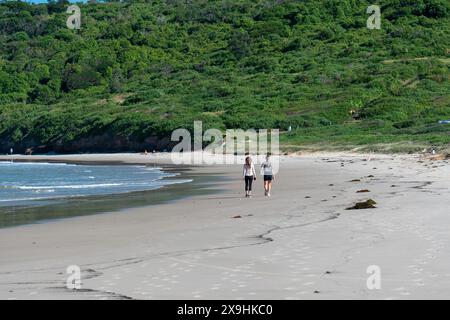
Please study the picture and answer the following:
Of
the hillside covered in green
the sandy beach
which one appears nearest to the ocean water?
the sandy beach

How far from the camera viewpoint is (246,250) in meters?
9.94

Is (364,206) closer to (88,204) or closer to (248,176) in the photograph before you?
(248,176)

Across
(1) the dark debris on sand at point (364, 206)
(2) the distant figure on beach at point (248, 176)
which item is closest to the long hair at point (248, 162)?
(2) the distant figure on beach at point (248, 176)

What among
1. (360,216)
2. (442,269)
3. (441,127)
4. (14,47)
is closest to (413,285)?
(442,269)

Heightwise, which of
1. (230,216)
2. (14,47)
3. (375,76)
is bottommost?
(230,216)

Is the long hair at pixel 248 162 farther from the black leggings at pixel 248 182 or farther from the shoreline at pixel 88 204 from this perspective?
the shoreline at pixel 88 204

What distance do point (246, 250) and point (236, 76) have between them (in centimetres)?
6876

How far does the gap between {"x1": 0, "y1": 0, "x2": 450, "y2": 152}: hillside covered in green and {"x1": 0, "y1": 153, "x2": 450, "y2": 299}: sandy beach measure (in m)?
23.1

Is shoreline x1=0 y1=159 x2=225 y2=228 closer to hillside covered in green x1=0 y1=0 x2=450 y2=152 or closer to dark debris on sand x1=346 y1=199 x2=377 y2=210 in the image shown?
→ dark debris on sand x1=346 y1=199 x2=377 y2=210

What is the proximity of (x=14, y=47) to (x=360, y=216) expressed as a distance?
4312 inches

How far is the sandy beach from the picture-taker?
753cm

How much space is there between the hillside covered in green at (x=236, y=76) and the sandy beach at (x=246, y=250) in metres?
23.1

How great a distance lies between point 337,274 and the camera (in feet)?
26.1
